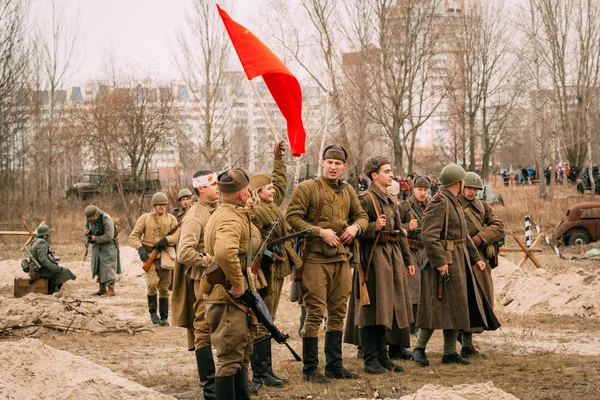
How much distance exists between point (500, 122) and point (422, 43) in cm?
→ 1386

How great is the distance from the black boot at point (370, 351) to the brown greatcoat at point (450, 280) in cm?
64

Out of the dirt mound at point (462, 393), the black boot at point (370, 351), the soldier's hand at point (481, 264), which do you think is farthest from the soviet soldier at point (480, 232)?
the dirt mound at point (462, 393)

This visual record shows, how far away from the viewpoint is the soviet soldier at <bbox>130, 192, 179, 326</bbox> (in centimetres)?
1147

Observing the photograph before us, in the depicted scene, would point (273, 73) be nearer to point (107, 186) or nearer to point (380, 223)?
point (380, 223)

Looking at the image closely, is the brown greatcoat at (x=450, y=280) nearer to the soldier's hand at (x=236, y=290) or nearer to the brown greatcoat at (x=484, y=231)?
the brown greatcoat at (x=484, y=231)

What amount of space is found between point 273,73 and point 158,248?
12.2 ft

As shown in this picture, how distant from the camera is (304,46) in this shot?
36.2 meters

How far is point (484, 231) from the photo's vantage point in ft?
28.9

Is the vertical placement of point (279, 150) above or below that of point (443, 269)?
above

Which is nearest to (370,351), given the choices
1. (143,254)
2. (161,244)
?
(161,244)

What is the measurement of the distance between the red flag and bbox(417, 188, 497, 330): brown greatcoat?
1.66m

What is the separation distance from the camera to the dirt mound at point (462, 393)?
5.14 metres

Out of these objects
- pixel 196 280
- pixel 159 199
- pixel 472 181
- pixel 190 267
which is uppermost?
pixel 472 181

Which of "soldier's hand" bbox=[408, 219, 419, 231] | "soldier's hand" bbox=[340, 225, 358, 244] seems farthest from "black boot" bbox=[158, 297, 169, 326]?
"soldier's hand" bbox=[340, 225, 358, 244]
